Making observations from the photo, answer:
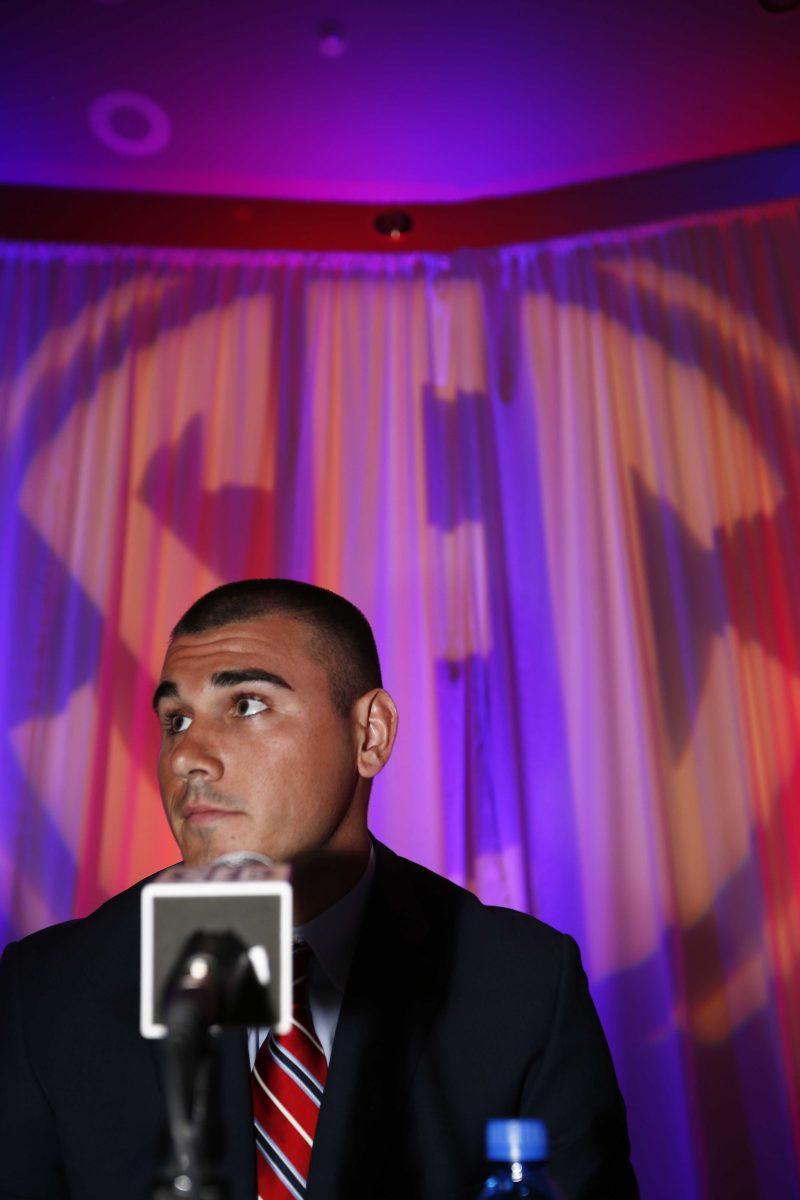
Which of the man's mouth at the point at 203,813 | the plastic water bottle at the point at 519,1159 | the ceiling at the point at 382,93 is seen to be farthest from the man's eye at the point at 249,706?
the ceiling at the point at 382,93

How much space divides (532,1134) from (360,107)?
3015 millimetres

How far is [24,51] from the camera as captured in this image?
10.2ft

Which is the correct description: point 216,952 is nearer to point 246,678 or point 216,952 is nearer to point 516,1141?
point 516,1141

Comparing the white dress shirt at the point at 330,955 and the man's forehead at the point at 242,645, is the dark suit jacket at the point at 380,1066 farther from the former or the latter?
the man's forehead at the point at 242,645

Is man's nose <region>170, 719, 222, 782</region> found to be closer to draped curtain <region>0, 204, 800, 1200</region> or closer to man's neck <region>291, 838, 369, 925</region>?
man's neck <region>291, 838, 369, 925</region>

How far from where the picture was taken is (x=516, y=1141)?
107 centimetres

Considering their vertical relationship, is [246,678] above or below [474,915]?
above

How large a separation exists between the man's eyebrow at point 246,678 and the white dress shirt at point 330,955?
0.36 meters

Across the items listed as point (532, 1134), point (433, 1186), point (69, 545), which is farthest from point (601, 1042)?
point (69, 545)

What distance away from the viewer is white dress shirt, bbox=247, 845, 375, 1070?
1568mm

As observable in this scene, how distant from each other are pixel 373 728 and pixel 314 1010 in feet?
1.70

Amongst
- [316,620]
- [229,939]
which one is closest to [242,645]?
[316,620]

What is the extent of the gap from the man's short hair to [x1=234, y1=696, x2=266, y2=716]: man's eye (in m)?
0.17

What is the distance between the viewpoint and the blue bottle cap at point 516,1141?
1066 millimetres
